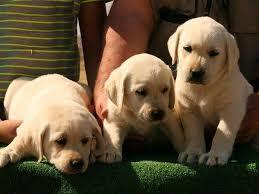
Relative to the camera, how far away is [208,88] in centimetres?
322

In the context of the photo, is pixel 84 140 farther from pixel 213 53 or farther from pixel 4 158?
pixel 213 53

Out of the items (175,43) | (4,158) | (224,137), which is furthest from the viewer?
(175,43)

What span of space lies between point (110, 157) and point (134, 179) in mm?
177

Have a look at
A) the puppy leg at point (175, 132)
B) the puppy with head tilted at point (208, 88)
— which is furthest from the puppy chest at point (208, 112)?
the puppy leg at point (175, 132)

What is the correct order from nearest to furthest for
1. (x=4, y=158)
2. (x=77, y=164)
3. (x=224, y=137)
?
(x=77, y=164)
(x=4, y=158)
(x=224, y=137)

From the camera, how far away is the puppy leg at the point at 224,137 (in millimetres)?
3041

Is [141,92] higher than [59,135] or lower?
higher

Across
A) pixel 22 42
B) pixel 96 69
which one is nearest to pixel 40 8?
pixel 22 42

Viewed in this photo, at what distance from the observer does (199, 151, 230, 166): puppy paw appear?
3021mm

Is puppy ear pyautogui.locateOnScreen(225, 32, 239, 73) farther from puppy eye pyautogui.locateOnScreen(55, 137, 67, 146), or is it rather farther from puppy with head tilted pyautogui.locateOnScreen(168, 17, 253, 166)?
puppy eye pyautogui.locateOnScreen(55, 137, 67, 146)

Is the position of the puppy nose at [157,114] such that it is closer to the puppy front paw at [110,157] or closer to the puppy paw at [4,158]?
the puppy front paw at [110,157]

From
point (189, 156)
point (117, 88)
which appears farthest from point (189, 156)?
point (117, 88)

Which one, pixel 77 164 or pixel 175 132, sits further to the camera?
pixel 175 132

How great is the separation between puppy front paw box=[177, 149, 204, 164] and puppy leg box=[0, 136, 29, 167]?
726mm
